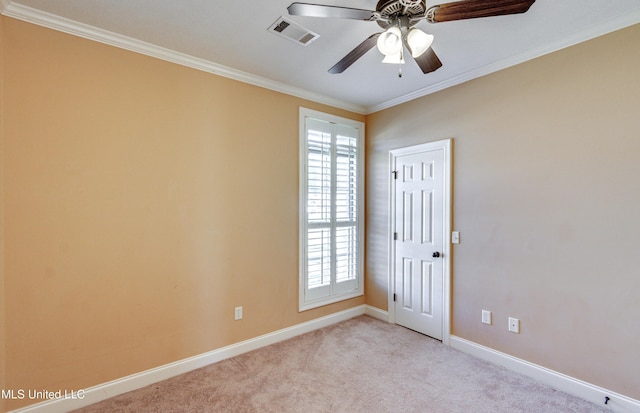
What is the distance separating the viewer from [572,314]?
2.29m

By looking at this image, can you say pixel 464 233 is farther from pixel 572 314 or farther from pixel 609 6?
pixel 609 6

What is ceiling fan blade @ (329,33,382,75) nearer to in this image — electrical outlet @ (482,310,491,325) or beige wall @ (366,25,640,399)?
beige wall @ (366,25,640,399)

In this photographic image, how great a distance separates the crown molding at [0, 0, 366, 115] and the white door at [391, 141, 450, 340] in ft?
4.64

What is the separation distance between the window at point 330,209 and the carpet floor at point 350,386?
2.47 ft

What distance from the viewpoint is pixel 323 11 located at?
1.52m

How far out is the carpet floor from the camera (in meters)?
2.12

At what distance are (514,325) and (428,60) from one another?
233 centimetres

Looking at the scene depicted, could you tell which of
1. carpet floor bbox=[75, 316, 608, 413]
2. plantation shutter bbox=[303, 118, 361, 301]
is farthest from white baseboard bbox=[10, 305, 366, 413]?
plantation shutter bbox=[303, 118, 361, 301]

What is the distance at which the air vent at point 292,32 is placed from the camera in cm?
208

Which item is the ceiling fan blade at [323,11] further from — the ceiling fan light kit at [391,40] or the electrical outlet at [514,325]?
the electrical outlet at [514,325]

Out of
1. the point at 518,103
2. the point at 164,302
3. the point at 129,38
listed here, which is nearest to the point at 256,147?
the point at 129,38

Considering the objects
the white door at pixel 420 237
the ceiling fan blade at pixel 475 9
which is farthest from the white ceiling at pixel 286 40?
the white door at pixel 420 237

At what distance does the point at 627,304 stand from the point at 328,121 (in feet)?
10.0

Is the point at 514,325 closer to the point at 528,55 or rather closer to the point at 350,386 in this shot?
the point at 350,386
